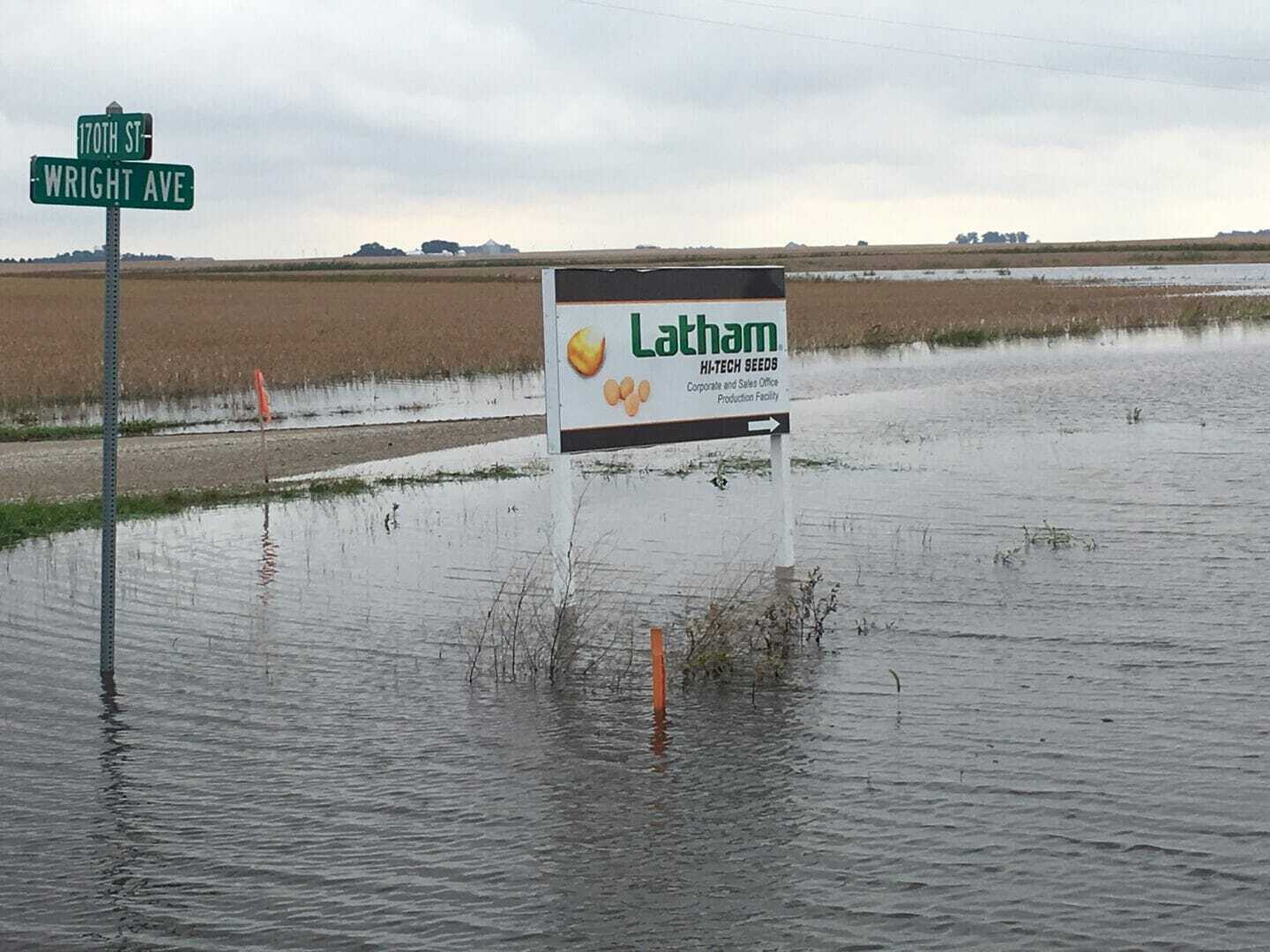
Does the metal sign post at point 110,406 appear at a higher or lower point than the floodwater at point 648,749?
higher

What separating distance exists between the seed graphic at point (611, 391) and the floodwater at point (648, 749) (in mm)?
1568

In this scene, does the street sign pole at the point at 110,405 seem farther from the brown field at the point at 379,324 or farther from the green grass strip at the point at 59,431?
the brown field at the point at 379,324

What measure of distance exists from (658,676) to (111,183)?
425 cm

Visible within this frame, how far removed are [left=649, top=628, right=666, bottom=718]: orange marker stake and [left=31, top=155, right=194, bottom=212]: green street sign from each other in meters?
3.75

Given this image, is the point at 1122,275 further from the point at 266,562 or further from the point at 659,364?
the point at 659,364

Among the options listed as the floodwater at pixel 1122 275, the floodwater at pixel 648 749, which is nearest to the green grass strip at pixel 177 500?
the floodwater at pixel 648 749

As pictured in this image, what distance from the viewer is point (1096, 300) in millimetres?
66188

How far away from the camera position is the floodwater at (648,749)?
21.7 ft

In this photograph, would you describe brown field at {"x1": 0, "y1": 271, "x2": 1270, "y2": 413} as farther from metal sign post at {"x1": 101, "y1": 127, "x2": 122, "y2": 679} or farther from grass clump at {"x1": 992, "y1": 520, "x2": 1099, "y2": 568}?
metal sign post at {"x1": 101, "y1": 127, "x2": 122, "y2": 679}

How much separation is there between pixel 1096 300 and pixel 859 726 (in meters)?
60.1

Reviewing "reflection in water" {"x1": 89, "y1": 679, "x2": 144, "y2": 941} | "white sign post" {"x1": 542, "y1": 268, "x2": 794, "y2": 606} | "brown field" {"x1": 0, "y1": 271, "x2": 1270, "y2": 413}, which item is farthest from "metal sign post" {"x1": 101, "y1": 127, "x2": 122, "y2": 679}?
"brown field" {"x1": 0, "y1": 271, "x2": 1270, "y2": 413}

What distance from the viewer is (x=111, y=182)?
956 cm

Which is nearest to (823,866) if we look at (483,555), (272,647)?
(272,647)

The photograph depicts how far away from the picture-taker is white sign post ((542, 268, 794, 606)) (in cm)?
1230
